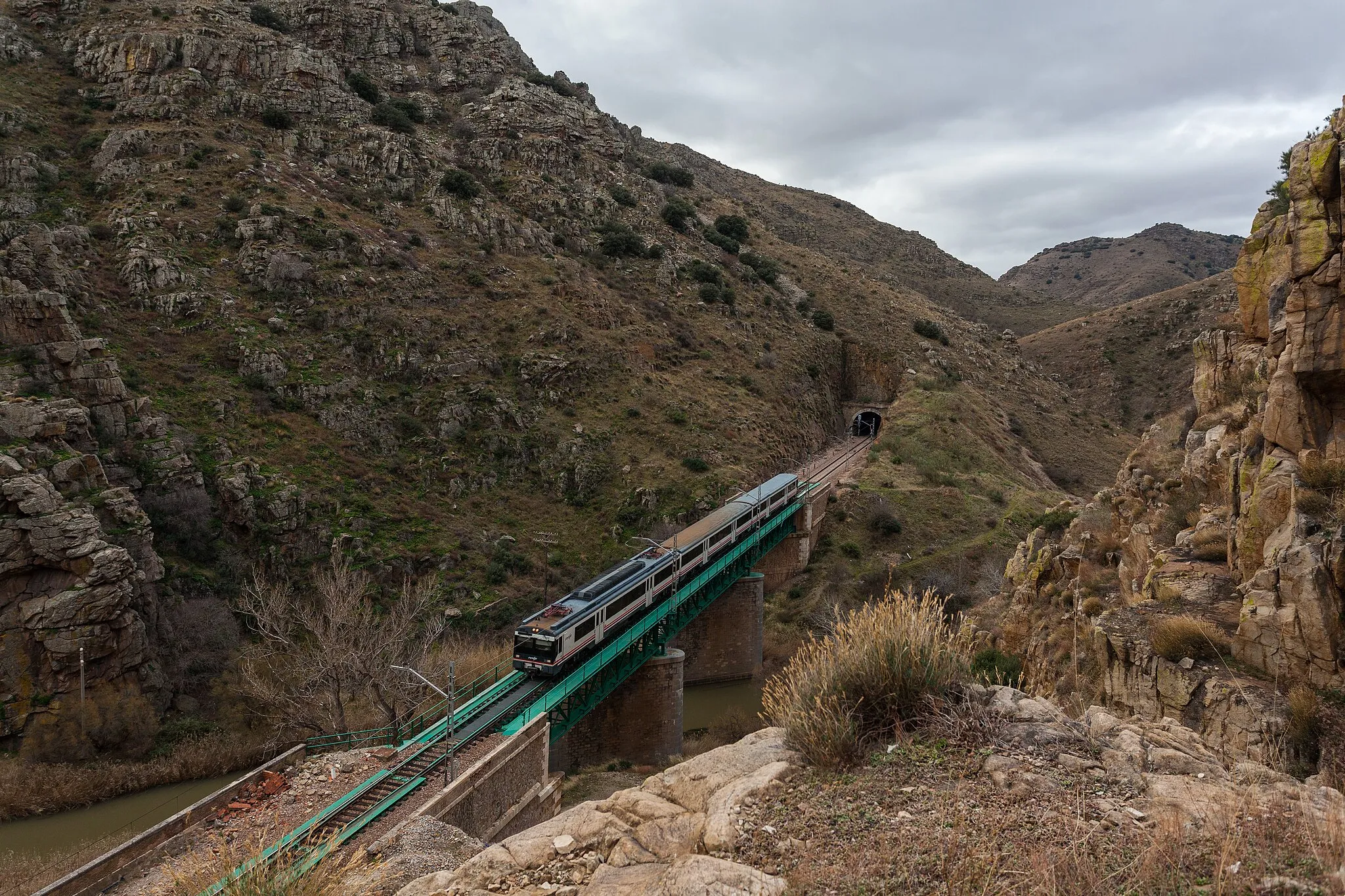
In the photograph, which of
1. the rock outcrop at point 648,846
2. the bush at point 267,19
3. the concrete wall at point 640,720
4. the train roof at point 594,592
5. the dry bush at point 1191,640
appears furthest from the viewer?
the bush at point 267,19

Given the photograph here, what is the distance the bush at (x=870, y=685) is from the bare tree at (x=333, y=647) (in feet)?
51.2

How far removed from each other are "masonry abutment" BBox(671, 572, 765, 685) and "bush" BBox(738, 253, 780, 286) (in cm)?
3708

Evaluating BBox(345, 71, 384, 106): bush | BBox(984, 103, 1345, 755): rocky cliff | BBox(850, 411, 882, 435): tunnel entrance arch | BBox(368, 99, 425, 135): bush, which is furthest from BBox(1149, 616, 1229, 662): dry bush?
BBox(345, 71, 384, 106): bush

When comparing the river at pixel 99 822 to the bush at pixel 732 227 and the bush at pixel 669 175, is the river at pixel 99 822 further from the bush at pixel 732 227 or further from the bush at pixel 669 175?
the bush at pixel 669 175

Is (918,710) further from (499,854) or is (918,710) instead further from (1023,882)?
(499,854)

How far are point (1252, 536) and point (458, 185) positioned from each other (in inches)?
2058

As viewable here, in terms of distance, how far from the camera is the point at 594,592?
78.4 feet

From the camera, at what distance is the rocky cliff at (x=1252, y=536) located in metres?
8.85

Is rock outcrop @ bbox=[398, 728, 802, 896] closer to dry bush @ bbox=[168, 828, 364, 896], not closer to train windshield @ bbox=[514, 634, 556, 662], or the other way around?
dry bush @ bbox=[168, 828, 364, 896]

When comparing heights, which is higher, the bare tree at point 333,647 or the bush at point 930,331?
the bush at point 930,331

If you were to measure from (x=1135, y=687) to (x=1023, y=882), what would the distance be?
8.13 meters

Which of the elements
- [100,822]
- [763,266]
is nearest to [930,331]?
[763,266]

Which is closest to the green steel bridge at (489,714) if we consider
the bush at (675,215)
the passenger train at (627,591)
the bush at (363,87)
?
the passenger train at (627,591)

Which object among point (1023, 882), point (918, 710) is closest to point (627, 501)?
point (918, 710)
